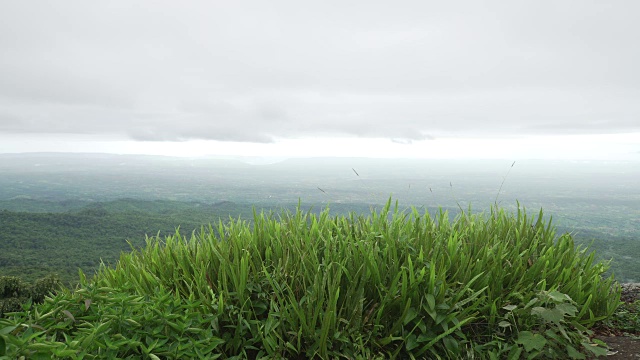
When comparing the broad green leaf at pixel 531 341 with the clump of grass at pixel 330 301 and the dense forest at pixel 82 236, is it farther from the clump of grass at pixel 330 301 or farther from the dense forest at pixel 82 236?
the dense forest at pixel 82 236

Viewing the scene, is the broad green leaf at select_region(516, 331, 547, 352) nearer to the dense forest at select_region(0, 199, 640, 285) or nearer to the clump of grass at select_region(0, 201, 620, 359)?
the clump of grass at select_region(0, 201, 620, 359)

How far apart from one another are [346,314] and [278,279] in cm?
62

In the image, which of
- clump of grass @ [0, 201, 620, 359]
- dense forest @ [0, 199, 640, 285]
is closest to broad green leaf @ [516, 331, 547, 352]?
clump of grass @ [0, 201, 620, 359]

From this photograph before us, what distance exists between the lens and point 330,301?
2.98 m

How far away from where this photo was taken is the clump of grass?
257 cm

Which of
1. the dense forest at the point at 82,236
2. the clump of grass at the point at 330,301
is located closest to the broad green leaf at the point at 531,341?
the clump of grass at the point at 330,301

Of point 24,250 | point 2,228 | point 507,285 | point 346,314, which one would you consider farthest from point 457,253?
point 2,228

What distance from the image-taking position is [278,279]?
3.39 metres

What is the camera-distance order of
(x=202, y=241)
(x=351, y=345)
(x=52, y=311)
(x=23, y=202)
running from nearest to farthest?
(x=52, y=311) → (x=351, y=345) → (x=202, y=241) → (x=23, y=202)

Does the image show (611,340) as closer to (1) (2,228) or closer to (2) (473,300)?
(2) (473,300)

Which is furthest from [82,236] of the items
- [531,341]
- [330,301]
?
[531,341]

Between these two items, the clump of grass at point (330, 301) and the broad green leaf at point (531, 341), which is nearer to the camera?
the clump of grass at point (330, 301)

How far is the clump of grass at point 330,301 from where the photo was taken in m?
2.57

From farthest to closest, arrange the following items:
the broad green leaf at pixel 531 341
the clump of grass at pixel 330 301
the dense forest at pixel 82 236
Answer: the dense forest at pixel 82 236 → the broad green leaf at pixel 531 341 → the clump of grass at pixel 330 301
